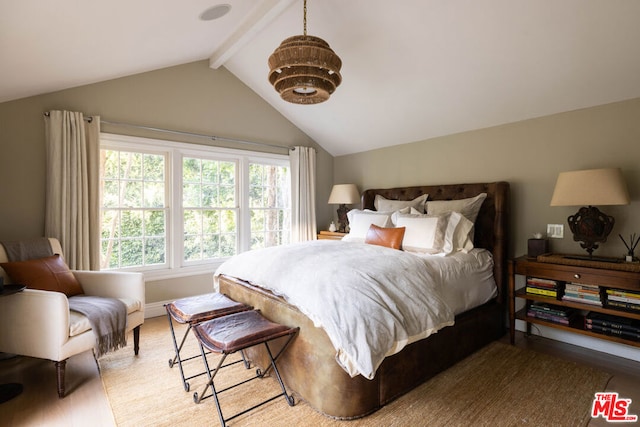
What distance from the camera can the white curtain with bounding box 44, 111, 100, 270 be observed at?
3.05m

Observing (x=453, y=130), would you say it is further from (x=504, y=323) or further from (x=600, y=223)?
(x=504, y=323)

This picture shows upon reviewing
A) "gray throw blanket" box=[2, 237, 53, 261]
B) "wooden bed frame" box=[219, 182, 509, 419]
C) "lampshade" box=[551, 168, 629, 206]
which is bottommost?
"wooden bed frame" box=[219, 182, 509, 419]

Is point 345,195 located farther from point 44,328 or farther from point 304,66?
point 44,328

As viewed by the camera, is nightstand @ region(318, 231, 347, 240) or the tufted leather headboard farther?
nightstand @ region(318, 231, 347, 240)

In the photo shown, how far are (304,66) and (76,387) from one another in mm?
2588

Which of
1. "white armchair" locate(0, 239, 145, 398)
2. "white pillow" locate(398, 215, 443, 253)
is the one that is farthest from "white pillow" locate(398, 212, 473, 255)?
"white armchair" locate(0, 239, 145, 398)

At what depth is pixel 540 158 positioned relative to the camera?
316 centimetres

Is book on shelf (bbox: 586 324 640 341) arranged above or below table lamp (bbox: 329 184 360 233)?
below

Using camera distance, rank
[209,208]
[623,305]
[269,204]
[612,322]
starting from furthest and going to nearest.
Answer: [269,204]
[209,208]
[612,322]
[623,305]

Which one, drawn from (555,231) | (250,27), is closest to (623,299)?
(555,231)

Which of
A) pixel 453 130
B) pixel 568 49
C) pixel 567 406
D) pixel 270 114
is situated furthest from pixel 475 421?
pixel 270 114

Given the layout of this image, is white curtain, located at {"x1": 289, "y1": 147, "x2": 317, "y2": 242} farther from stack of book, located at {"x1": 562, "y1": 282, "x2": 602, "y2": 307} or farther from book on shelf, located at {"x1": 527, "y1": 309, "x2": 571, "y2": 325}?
stack of book, located at {"x1": 562, "y1": 282, "x2": 602, "y2": 307}

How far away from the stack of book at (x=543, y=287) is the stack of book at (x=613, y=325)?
0.28 meters

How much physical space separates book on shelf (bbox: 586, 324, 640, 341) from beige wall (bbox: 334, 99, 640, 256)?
67cm
